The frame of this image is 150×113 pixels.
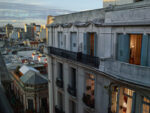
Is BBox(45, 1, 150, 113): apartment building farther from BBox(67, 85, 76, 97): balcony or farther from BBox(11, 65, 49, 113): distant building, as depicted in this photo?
BBox(11, 65, 49, 113): distant building

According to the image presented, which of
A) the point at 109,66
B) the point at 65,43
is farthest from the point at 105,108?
the point at 65,43

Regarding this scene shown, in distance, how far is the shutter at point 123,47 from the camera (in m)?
9.45

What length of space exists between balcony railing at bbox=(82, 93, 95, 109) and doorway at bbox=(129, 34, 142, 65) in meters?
5.20

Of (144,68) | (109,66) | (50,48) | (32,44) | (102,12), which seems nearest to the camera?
(144,68)

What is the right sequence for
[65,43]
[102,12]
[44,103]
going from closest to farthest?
[102,12]
[65,43]
[44,103]

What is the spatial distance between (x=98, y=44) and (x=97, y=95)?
4166 mm

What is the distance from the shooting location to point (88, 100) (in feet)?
41.9

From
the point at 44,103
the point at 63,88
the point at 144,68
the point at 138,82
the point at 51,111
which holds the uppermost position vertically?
the point at 144,68

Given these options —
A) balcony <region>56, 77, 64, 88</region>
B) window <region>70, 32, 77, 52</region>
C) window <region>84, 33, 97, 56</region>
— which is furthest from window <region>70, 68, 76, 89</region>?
window <region>84, 33, 97, 56</region>

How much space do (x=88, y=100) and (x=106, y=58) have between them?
15.6 ft

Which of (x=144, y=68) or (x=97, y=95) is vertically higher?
(x=144, y=68)

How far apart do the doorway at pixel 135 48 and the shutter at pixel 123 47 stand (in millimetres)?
241

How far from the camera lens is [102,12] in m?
11.4

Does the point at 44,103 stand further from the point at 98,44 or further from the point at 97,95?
the point at 98,44
